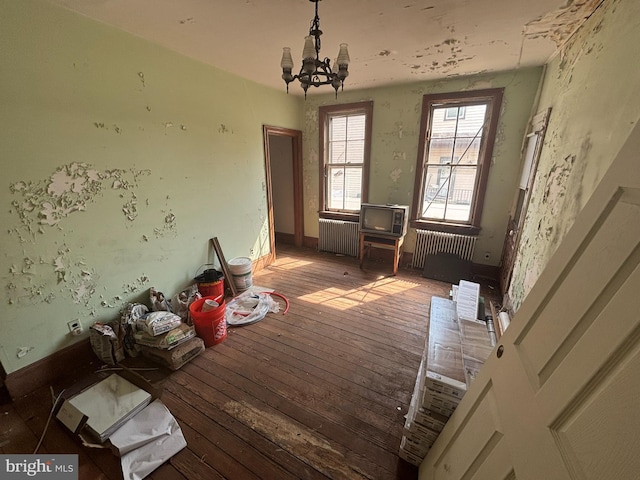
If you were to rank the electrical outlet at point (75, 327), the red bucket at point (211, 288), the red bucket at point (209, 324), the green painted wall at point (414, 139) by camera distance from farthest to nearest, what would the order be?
the green painted wall at point (414, 139) → the red bucket at point (211, 288) → the red bucket at point (209, 324) → the electrical outlet at point (75, 327)

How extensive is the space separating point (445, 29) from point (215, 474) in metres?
3.29

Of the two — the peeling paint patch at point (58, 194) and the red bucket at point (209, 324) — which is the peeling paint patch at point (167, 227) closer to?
the peeling paint patch at point (58, 194)

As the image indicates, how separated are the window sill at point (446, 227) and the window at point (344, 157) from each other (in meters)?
0.93

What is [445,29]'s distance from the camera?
191 centimetres

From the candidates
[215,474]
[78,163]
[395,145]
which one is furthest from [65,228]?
[395,145]

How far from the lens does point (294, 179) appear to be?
4332 mm

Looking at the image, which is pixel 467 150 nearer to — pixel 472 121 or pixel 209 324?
pixel 472 121

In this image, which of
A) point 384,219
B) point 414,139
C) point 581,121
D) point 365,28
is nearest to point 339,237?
point 384,219

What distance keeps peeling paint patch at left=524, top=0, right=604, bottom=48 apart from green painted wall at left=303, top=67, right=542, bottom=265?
78cm

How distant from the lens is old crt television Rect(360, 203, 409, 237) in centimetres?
340

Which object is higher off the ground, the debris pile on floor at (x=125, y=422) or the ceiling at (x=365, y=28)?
the ceiling at (x=365, y=28)

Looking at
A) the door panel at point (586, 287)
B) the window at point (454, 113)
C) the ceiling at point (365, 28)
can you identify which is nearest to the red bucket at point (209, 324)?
the door panel at point (586, 287)

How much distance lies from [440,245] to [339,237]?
1.56 meters

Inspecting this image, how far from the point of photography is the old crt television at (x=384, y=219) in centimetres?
340
